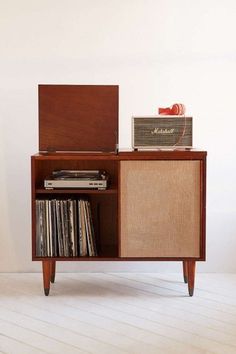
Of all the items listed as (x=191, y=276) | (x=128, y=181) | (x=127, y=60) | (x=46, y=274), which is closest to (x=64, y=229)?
(x=46, y=274)

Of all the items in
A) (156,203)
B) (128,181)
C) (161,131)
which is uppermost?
(161,131)

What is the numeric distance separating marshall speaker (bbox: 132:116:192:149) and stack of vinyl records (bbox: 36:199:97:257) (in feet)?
1.36

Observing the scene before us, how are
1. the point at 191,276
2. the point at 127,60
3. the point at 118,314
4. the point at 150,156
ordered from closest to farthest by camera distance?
the point at 118,314
the point at 150,156
the point at 191,276
the point at 127,60

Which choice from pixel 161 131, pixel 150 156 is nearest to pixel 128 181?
pixel 150 156

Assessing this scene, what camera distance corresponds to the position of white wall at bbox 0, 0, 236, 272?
328cm

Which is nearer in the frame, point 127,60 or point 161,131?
point 161,131

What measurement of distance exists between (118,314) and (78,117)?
0.99 m

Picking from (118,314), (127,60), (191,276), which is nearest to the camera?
(118,314)

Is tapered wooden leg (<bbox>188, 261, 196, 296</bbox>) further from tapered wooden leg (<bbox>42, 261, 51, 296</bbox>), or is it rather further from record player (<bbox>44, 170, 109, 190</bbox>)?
tapered wooden leg (<bbox>42, 261, 51, 296</bbox>)

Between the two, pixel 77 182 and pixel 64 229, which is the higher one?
pixel 77 182

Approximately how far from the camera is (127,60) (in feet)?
10.8

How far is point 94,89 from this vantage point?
9.70ft

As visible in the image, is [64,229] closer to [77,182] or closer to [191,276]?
[77,182]

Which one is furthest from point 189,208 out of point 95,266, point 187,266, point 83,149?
point 95,266
